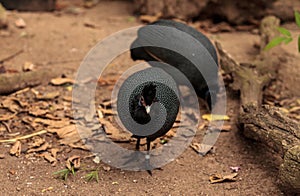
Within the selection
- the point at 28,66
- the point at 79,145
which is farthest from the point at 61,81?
the point at 79,145

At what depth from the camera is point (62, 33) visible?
5.95 metres

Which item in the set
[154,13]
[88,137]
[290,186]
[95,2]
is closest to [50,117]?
[88,137]

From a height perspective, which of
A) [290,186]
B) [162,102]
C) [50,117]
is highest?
[162,102]

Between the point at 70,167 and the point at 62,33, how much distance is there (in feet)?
8.51

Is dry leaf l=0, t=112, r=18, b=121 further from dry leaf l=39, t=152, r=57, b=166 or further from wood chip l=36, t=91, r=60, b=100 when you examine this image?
dry leaf l=39, t=152, r=57, b=166

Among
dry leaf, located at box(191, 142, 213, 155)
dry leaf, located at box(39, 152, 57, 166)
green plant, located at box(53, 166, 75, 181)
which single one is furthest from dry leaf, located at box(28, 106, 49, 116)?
dry leaf, located at box(191, 142, 213, 155)

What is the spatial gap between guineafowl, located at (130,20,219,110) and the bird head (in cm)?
129

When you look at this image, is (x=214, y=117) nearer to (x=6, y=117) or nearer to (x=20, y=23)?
(x=6, y=117)

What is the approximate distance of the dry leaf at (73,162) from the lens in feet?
12.3

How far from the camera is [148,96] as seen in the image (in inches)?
126

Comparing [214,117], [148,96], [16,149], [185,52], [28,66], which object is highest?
A: [148,96]

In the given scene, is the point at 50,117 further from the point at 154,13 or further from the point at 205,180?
the point at 154,13

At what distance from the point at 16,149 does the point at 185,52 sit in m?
1.69

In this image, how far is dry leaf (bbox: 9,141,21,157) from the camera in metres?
3.88
